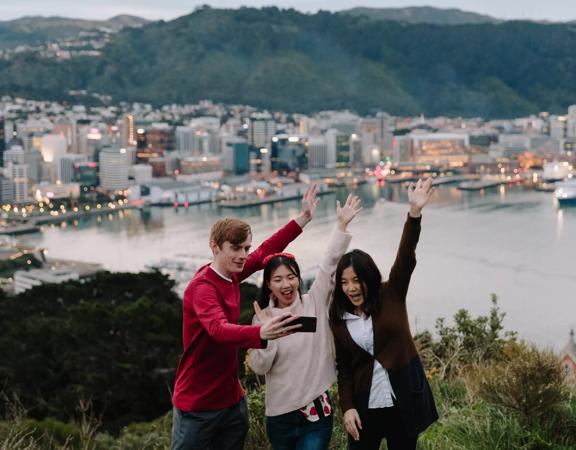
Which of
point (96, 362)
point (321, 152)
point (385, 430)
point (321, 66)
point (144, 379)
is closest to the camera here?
point (385, 430)

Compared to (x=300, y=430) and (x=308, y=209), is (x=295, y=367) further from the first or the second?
(x=308, y=209)

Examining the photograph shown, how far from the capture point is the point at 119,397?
321 cm

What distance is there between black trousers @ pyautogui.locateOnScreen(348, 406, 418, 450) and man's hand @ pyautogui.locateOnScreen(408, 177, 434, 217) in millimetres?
181

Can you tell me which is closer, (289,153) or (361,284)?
(361,284)

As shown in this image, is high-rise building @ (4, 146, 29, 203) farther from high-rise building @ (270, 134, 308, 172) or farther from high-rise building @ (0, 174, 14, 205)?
high-rise building @ (270, 134, 308, 172)

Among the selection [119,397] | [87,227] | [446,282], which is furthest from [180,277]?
[87,227]

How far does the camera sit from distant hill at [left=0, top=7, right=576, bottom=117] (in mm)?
33250

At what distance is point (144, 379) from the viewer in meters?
3.29

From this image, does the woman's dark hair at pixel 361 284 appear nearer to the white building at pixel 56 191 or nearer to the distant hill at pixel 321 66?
the white building at pixel 56 191

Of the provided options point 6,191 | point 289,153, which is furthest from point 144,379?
point 289,153

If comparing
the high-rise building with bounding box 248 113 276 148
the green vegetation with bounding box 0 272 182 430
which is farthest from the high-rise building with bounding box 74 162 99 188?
the green vegetation with bounding box 0 272 182 430

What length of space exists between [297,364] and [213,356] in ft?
0.25

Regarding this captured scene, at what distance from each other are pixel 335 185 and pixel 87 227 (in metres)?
7.01

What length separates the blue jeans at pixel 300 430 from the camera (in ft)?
2.69
